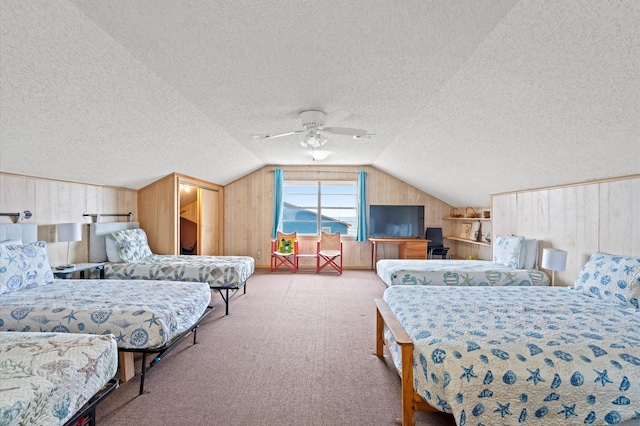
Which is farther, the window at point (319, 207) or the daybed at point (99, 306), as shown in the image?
the window at point (319, 207)

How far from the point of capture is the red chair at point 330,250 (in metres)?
6.02

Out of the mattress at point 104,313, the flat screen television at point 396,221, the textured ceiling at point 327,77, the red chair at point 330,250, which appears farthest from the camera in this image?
the flat screen television at point 396,221

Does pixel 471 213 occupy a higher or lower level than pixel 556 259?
higher

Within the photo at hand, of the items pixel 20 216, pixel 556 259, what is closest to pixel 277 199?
pixel 20 216

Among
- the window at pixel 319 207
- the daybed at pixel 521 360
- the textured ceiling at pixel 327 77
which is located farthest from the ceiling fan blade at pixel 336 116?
the window at pixel 319 207

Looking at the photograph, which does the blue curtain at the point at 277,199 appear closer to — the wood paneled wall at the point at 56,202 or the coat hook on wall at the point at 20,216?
the wood paneled wall at the point at 56,202

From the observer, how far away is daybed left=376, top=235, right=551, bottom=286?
3516 mm

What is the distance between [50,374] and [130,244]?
3.04m

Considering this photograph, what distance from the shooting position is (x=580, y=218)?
122 inches

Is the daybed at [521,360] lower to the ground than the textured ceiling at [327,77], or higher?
lower

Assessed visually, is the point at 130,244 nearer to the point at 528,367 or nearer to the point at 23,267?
the point at 23,267

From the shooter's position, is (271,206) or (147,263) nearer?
(147,263)

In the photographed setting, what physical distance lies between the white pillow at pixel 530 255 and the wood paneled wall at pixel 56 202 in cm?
568

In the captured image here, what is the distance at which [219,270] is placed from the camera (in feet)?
12.1
